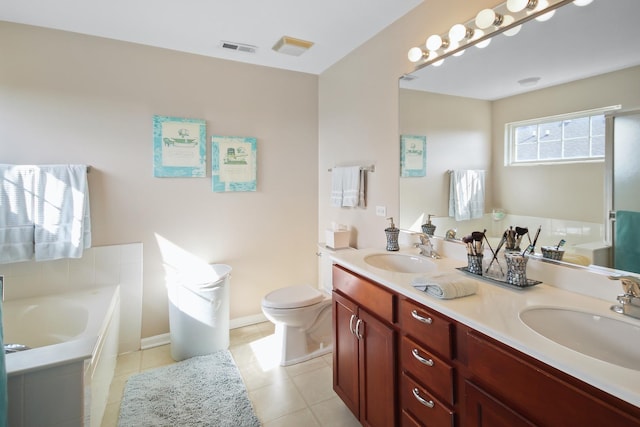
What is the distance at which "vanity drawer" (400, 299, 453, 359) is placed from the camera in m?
1.17

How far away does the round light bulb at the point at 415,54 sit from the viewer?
1951 mm

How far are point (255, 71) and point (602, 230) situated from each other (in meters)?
2.84

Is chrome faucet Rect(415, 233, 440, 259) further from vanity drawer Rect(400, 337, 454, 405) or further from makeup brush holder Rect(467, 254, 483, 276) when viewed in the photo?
vanity drawer Rect(400, 337, 454, 405)

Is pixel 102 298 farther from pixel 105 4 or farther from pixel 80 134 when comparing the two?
pixel 105 4

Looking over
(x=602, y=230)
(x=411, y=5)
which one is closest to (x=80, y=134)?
(x=411, y=5)

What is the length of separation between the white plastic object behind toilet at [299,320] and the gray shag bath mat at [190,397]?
43 cm

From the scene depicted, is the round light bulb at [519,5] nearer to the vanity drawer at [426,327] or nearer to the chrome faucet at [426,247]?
the chrome faucet at [426,247]

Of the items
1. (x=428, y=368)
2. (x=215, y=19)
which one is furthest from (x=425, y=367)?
(x=215, y=19)

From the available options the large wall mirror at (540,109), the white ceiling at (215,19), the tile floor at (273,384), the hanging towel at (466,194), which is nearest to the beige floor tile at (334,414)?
the tile floor at (273,384)

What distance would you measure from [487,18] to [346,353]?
190 centimetres

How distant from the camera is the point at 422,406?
129cm

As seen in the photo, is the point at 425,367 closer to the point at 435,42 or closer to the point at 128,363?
the point at 435,42

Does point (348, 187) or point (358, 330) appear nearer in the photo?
point (358, 330)

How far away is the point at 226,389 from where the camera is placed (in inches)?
85.2
